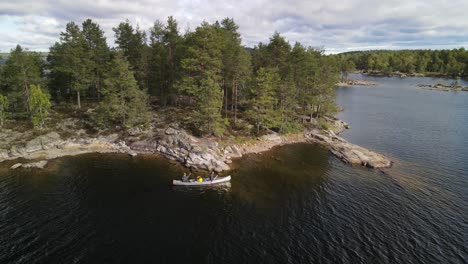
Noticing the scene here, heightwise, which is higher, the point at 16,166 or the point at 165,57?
the point at 165,57

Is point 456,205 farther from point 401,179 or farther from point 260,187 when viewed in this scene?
point 260,187

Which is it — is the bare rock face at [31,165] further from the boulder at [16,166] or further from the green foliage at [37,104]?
the green foliage at [37,104]

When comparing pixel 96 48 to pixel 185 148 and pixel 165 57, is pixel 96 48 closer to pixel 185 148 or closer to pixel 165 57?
pixel 165 57

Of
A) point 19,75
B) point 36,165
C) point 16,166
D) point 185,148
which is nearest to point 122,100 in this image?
point 185,148

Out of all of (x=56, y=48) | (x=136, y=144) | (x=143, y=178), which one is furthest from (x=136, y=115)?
(x=56, y=48)

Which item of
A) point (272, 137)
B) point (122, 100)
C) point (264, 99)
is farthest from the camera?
point (272, 137)

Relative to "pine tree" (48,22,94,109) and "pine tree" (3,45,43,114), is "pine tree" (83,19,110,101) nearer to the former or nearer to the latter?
"pine tree" (48,22,94,109)
